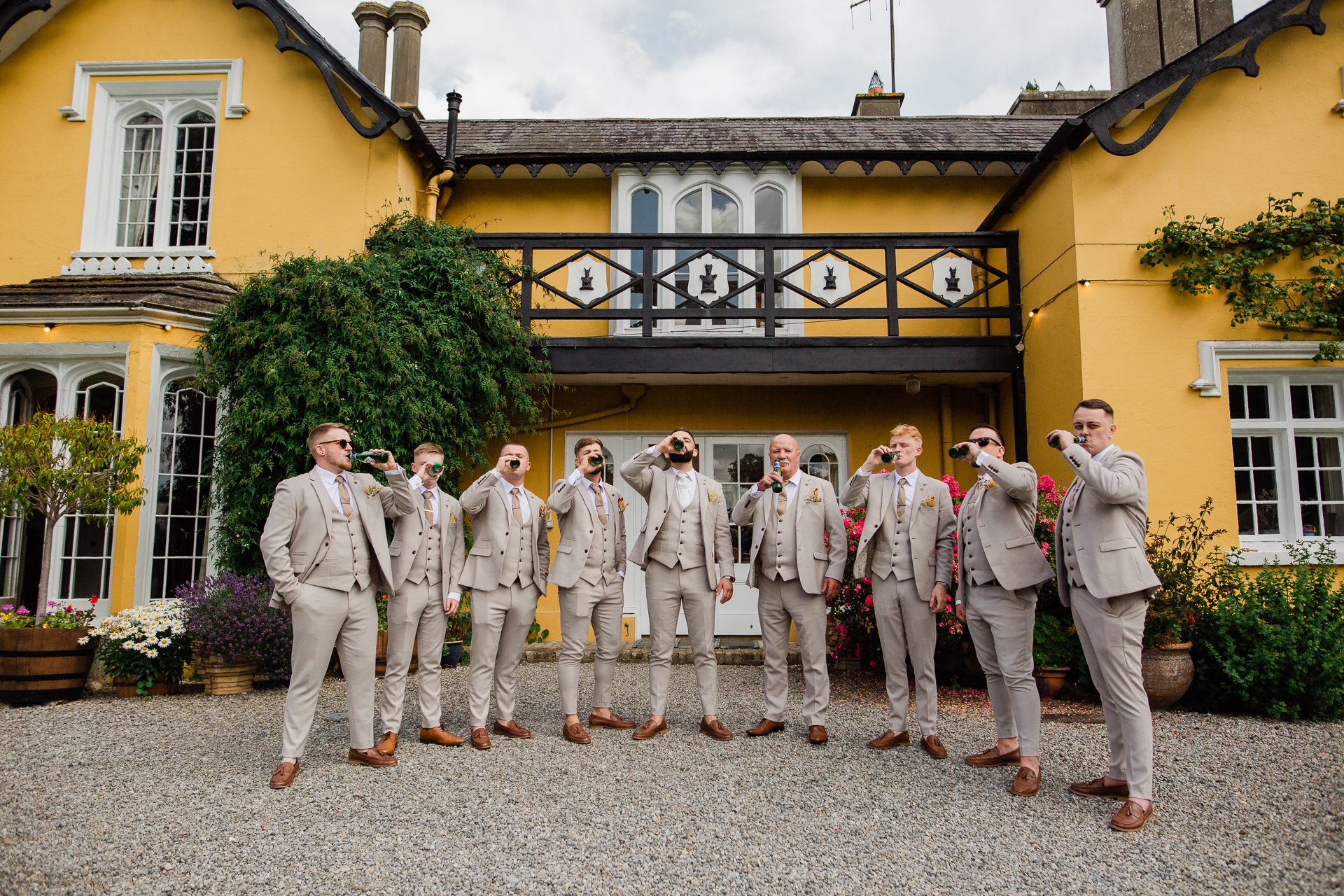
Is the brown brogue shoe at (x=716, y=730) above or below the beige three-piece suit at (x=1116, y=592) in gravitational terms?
below

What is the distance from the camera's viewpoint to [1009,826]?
11.6 ft

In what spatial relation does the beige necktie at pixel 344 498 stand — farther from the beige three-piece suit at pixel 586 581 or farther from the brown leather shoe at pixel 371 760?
the brown leather shoe at pixel 371 760

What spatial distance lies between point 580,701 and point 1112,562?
384 centimetres

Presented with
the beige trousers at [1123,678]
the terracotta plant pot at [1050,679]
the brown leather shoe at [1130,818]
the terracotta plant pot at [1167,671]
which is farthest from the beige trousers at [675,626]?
the terracotta plant pot at [1167,671]

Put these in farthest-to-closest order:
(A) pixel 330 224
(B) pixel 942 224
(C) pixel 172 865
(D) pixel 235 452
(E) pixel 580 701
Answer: (B) pixel 942 224, (A) pixel 330 224, (D) pixel 235 452, (E) pixel 580 701, (C) pixel 172 865

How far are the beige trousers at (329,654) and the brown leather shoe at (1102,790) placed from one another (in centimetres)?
370

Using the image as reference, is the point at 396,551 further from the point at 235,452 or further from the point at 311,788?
the point at 235,452

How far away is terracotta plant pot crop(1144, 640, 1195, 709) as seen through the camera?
18.3 ft

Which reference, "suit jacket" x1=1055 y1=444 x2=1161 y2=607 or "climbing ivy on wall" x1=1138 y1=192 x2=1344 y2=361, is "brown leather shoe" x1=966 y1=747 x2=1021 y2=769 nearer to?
"suit jacket" x1=1055 y1=444 x2=1161 y2=607

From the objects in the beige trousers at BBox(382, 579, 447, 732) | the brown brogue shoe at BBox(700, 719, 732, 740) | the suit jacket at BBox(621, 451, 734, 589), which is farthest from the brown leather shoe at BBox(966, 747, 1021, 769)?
the beige trousers at BBox(382, 579, 447, 732)

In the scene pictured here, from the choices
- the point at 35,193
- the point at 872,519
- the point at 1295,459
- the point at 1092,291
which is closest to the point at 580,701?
the point at 872,519

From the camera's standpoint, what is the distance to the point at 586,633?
506cm

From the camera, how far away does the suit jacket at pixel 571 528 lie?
5078 millimetres

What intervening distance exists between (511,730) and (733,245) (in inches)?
214
